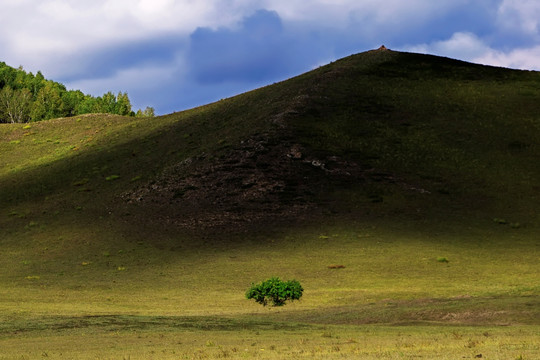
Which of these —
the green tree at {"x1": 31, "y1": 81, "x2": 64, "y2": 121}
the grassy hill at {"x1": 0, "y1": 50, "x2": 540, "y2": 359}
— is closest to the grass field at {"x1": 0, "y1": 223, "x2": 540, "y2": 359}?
the grassy hill at {"x1": 0, "y1": 50, "x2": 540, "y2": 359}

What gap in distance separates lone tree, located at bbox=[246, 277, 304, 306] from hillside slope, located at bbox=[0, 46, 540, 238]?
28.4 meters

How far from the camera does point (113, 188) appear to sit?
89.4m

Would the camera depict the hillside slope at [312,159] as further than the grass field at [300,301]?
Yes

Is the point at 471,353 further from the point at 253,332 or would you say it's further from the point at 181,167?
the point at 181,167

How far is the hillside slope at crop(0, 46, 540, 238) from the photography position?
7919cm

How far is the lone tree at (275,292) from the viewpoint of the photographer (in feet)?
150

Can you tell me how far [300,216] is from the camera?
76.5 meters

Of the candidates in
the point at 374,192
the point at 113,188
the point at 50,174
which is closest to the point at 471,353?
the point at 374,192

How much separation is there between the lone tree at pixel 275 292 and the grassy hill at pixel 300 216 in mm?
953

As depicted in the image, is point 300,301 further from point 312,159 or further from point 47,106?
point 47,106

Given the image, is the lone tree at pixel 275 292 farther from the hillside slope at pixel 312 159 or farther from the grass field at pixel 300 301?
the hillside slope at pixel 312 159

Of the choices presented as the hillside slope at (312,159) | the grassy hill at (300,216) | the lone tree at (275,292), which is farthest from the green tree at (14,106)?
the lone tree at (275,292)

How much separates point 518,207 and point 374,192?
15.4 metres

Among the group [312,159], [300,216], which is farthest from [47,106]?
[300,216]
